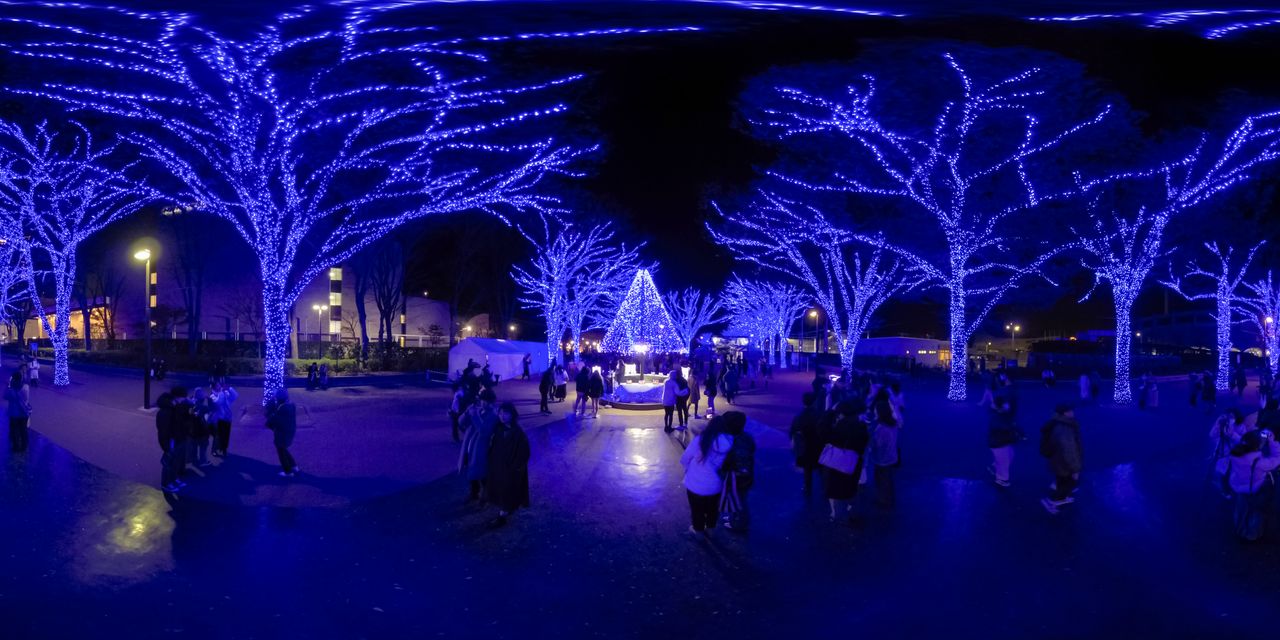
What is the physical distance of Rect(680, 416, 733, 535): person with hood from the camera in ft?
23.8

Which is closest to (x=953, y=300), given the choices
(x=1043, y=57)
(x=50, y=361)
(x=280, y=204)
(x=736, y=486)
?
(x=1043, y=57)

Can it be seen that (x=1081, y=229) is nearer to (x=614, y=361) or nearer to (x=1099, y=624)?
(x=614, y=361)

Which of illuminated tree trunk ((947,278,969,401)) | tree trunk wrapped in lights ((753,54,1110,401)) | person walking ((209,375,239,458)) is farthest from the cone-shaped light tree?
person walking ((209,375,239,458))

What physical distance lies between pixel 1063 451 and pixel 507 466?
248 inches

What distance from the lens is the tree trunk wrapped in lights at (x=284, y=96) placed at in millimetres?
10420

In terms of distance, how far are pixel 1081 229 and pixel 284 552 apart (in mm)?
25719

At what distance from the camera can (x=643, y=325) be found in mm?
30781

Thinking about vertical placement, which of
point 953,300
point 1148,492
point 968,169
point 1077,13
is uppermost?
point 968,169

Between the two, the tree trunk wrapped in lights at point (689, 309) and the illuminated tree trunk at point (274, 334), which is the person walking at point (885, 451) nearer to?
the illuminated tree trunk at point (274, 334)

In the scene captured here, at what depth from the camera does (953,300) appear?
2325 centimetres

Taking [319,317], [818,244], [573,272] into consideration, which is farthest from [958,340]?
[319,317]

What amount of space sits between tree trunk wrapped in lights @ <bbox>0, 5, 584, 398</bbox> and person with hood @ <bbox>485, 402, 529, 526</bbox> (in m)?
4.71

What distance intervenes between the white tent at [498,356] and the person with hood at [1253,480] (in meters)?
24.5

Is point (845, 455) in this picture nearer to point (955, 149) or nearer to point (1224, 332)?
point (955, 149)
